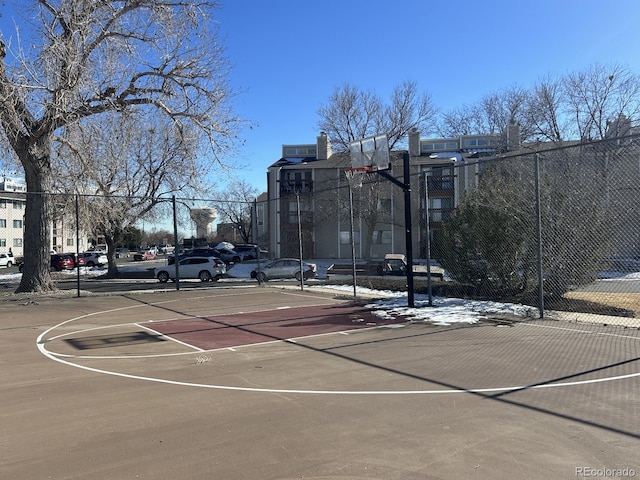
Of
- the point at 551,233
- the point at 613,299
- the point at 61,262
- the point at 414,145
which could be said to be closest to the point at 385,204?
the point at 414,145

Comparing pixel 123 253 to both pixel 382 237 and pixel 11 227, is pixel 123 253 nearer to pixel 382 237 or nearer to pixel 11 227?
pixel 11 227

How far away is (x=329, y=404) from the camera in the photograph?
5.34m

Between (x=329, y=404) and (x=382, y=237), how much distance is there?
1733 inches

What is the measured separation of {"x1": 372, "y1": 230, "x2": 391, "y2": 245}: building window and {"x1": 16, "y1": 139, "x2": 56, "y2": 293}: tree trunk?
34827 mm

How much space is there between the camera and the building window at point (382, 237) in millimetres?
48656

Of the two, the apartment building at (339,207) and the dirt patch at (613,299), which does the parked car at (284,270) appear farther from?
the dirt patch at (613,299)

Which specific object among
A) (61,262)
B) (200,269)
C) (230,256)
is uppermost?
(230,256)

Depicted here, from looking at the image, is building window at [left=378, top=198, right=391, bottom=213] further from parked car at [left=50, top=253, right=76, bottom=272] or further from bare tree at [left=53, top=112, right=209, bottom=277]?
parked car at [left=50, top=253, right=76, bottom=272]

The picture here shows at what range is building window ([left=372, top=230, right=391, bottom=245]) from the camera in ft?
160

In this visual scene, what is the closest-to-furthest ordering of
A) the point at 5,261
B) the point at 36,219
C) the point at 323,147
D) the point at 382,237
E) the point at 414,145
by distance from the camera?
the point at 36,219, the point at 382,237, the point at 414,145, the point at 323,147, the point at 5,261

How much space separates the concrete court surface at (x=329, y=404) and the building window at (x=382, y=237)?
38.6 meters

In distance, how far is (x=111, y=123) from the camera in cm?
1831

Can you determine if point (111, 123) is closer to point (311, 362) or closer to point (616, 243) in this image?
point (311, 362)

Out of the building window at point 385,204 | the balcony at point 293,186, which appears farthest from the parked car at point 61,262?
the building window at point 385,204
